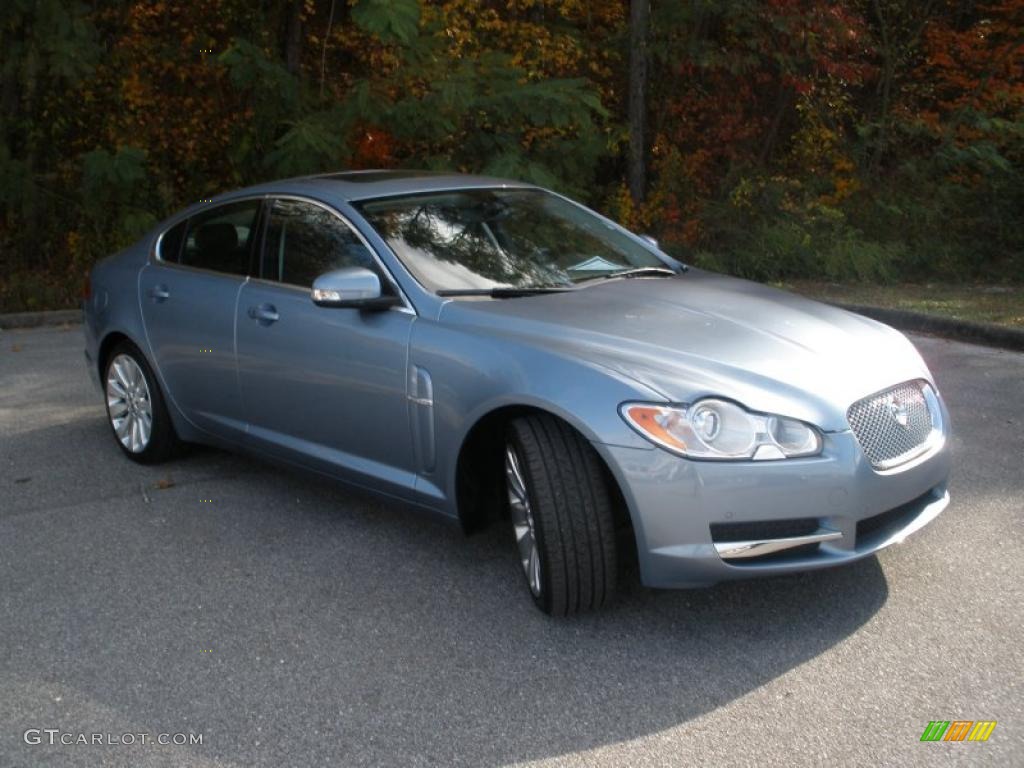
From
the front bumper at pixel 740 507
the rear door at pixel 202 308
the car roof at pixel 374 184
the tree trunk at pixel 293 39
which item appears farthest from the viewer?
the tree trunk at pixel 293 39

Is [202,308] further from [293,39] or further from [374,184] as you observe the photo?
[293,39]

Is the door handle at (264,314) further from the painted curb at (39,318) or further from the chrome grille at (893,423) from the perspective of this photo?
the painted curb at (39,318)

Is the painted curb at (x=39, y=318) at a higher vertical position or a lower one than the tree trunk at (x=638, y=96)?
lower

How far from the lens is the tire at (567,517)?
172 inches

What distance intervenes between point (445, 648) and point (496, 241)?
1.95 meters

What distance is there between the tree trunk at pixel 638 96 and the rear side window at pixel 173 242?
36.0 ft

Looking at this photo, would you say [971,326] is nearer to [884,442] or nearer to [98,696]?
[884,442]

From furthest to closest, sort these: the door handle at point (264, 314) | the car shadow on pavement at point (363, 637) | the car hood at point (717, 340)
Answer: the door handle at point (264, 314), the car hood at point (717, 340), the car shadow on pavement at point (363, 637)

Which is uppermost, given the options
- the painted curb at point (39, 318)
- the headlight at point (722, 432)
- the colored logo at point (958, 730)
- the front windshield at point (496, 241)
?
the front windshield at point (496, 241)

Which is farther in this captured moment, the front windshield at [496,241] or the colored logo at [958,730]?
the front windshield at [496,241]

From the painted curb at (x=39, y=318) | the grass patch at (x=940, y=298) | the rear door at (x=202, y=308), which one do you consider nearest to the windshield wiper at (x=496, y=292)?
the rear door at (x=202, y=308)

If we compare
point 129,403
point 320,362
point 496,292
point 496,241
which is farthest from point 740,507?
point 129,403

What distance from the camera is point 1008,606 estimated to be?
15.0 feet

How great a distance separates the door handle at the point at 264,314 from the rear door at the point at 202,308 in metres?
0.19
